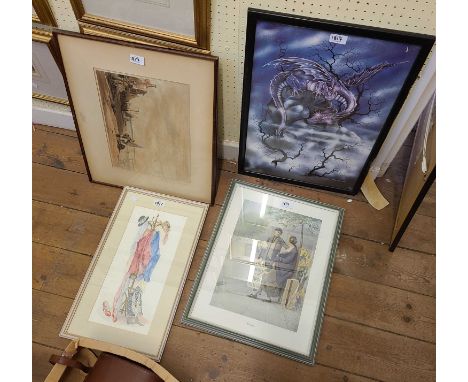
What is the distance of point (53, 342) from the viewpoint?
1331mm

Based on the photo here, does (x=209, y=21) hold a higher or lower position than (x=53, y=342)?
higher

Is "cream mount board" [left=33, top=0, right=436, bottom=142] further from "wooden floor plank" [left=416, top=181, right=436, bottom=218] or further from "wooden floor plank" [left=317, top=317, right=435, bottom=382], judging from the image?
Result: "wooden floor plank" [left=317, top=317, right=435, bottom=382]

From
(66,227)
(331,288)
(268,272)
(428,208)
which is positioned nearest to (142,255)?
(66,227)

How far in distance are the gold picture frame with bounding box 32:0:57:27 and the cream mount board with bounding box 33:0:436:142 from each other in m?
0.01

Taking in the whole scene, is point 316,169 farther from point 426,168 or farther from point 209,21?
point 209,21

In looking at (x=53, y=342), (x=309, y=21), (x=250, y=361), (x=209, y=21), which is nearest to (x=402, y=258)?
(x=250, y=361)

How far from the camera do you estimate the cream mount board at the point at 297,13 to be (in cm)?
103

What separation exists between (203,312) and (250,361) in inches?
8.1

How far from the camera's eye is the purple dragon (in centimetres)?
118

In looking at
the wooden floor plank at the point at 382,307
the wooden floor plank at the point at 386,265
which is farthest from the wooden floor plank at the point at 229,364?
the wooden floor plank at the point at 386,265

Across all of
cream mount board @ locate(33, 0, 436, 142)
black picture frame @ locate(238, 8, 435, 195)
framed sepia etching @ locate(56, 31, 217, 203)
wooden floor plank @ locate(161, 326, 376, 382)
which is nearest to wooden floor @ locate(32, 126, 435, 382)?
wooden floor plank @ locate(161, 326, 376, 382)

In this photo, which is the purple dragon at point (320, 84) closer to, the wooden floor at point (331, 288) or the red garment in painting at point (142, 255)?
the wooden floor at point (331, 288)

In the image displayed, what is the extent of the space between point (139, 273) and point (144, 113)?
520mm

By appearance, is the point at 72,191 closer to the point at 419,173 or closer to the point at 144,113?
the point at 144,113
